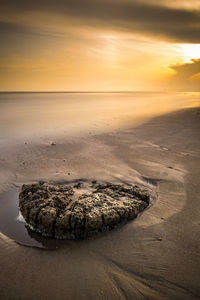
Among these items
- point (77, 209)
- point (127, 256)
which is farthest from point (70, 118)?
point (127, 256)

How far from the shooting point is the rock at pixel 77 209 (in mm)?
2777

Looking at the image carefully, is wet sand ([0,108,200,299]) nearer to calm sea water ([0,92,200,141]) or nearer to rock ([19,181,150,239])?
rock ([19,181,150,239])

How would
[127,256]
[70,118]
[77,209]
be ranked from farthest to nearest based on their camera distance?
[70,118]
[77,209]
[127,256]

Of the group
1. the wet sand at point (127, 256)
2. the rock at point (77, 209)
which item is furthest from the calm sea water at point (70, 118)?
the rock at point (77, 209)

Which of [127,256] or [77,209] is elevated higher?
[77,209]

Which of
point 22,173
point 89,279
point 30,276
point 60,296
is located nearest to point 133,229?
point 89,279

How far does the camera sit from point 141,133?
933 cm

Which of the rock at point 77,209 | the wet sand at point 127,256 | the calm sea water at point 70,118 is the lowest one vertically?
the wet sand at point 127,256

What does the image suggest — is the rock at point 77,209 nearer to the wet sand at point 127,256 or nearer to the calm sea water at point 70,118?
the wet sand at point 127,256

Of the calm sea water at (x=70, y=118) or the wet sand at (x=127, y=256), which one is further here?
the calm sea water at (x=70, y=118)

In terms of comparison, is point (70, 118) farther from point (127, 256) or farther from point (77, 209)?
point (127, 256)

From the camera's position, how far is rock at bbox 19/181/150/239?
2777mm

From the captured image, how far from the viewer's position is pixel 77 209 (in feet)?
9.51

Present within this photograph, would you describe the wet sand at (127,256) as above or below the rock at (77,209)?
below
